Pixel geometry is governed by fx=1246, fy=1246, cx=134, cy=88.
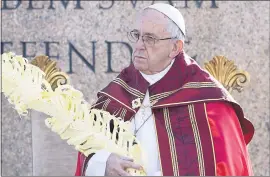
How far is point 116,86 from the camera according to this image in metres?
5.79

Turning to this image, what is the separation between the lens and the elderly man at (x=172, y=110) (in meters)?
5.54

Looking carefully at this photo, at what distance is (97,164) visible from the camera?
215 inches

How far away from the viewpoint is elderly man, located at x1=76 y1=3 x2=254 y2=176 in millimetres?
5543

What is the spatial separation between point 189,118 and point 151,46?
14.6 inches

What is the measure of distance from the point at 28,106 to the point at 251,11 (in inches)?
90.5

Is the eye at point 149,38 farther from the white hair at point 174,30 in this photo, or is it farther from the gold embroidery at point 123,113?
the gold embroidery at point 123,113

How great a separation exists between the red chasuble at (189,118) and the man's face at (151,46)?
78 millimetres

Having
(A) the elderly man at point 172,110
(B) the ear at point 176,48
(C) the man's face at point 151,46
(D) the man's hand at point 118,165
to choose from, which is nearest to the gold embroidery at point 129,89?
(A) the elderly man at point 172,110

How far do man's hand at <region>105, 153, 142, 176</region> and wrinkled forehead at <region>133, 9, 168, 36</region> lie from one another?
0.62 metres

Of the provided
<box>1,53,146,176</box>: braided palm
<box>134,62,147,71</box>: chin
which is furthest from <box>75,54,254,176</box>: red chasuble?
<box>1,53,146,176</box>: braided palm

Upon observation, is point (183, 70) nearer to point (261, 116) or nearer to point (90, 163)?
point (90, 163)

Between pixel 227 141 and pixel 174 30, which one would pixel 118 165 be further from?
pixel 174 30

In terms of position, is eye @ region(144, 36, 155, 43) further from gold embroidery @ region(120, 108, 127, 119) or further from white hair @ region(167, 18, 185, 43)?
gold embroidery @ region(120, 108, 127, 119)

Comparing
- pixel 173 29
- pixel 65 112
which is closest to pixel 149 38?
pixel 173 29
